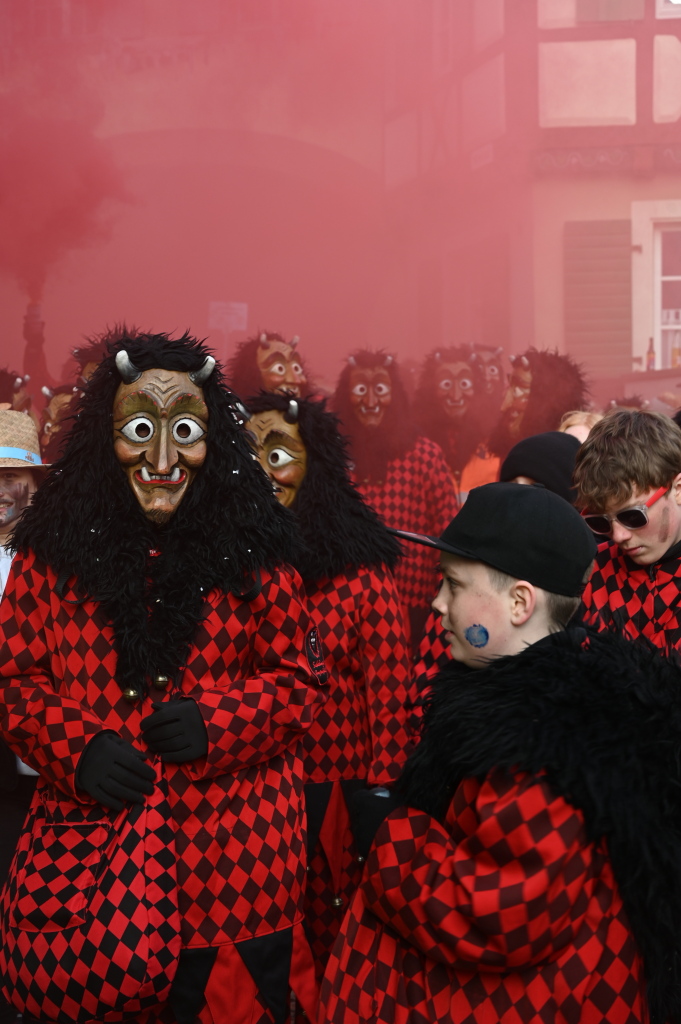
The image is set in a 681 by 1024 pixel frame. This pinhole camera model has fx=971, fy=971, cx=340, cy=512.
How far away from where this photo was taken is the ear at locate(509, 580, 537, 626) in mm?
1572

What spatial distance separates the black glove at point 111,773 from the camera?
74.9 inches

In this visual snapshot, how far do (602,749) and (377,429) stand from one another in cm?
350

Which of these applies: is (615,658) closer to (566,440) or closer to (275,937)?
(275,937)

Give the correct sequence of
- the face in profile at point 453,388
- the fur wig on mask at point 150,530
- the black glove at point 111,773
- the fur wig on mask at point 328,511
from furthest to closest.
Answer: the face in profile at point 453,388, the fur wig on mask at point 328,511, the fur wig on mask at point 150,530, the black glove at point 111,773

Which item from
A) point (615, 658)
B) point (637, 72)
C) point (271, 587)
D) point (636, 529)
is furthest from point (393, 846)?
point (637, 72)

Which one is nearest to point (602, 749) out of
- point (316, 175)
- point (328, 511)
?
point (328, 511)

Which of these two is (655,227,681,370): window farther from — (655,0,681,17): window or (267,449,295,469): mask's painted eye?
(267,449,295,469): mask's painted eye

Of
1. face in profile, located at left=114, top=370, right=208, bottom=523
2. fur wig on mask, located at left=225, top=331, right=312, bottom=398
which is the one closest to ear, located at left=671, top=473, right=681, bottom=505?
face in profile, located at left=114, top=370, right=208, bottom=523

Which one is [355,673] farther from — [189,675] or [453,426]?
[453,426]

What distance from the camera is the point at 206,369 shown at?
222cm

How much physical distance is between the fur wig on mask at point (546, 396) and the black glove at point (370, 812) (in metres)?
4.19

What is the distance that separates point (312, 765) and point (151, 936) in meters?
1.01

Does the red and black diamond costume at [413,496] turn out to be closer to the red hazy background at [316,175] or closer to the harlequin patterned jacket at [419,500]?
the harlequin patterned jacket at [419,500]

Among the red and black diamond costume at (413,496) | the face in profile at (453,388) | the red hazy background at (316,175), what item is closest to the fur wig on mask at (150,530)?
the red and black diamond costume at (413,496)
